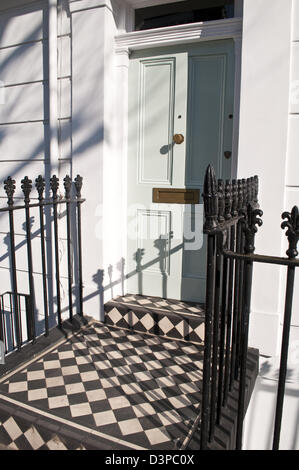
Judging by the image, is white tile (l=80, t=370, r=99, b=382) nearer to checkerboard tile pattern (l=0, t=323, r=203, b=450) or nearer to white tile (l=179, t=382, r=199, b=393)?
checkerboard tile pattern (l=0, t=323, r=203, b=450)

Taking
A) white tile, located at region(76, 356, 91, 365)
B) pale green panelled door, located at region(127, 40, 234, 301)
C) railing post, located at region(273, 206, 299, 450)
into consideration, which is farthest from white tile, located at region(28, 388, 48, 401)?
pale green panelled door, located at region(127, 40, 234, 301)

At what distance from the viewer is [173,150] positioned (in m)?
3.11

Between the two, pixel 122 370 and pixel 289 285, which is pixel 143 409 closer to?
pixel 122 370

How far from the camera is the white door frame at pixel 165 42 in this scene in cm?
268

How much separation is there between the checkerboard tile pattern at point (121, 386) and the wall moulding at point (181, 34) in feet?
7.89

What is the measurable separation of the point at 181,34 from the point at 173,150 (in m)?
0.91

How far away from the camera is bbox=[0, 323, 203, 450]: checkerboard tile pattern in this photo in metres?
1.84

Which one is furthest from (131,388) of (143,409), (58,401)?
(58,401)

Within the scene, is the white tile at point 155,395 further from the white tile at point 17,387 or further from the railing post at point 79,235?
the railing post at point 79,235

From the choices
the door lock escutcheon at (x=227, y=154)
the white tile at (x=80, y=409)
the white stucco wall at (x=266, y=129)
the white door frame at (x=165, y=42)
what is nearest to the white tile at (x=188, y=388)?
the white tile at (x=80, y=409)

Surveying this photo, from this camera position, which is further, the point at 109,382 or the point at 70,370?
the point at 70,370

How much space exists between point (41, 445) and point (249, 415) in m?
1.45

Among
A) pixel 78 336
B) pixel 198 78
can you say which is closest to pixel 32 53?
pixel 198 78

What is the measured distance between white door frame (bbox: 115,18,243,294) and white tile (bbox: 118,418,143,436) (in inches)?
67.5
